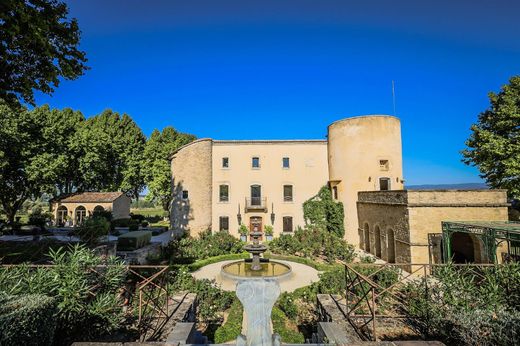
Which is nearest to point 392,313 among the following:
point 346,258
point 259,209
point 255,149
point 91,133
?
point 346,258

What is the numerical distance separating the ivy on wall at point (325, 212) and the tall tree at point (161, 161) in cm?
1480

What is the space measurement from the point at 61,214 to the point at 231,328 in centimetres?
3307

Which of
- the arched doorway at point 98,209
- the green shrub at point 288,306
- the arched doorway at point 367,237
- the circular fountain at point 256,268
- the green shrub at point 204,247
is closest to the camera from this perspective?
the green shrub at point 288,306

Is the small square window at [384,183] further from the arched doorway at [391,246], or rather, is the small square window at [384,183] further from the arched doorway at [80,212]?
the arched doorway at [80,212]

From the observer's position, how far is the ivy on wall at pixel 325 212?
21.1 m

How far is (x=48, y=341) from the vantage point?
3760 mm

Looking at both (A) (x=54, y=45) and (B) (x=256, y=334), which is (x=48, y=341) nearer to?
(B) (x=256, y=334)

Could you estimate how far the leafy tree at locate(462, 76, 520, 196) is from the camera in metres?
14.6

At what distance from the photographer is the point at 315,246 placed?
17469 millimetres

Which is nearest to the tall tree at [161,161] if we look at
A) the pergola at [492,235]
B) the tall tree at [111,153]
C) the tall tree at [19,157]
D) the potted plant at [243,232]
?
the tall tree at [111,153]

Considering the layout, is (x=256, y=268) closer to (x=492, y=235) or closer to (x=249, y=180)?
(x=249, y=180)

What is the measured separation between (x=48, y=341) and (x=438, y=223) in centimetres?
1653

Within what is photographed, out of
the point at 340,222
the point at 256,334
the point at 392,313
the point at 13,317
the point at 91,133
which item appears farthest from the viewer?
the point at 91,133

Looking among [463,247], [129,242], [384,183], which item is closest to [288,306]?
[129,242]
